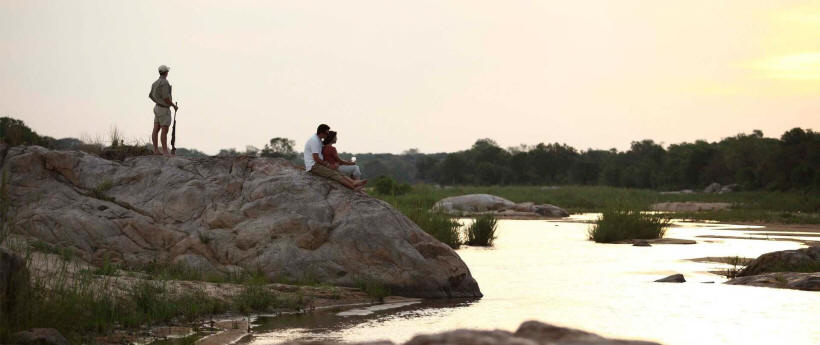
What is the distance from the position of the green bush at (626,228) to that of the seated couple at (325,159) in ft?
44.2

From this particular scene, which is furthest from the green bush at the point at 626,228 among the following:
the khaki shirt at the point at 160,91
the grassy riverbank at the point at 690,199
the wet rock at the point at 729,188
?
the wet rock at the point at 729,188

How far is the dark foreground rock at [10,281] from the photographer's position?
8.49 meters

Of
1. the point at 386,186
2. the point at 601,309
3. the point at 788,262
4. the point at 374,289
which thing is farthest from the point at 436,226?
the point at 386,186

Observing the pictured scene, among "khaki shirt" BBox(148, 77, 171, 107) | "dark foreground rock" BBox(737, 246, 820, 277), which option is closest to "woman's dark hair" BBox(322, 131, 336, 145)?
"khaki shirt" BBox(148, 77, 171, 107)

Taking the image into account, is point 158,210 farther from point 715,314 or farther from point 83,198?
point 715,314

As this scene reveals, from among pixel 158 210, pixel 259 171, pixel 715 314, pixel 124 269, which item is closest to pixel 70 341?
pixel 124 269

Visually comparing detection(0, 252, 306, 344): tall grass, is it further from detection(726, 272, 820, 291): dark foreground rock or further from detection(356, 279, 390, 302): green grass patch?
detection(726, 272, 820, 291): dark foreground rock

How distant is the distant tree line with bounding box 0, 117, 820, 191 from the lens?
5422 centimetres

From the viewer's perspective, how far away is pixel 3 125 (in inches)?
755

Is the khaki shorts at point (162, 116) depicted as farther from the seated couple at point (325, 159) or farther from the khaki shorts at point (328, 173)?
the khaki shorts at point (328, 173)

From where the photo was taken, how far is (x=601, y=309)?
13.4 meters

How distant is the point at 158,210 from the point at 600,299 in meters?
7.12

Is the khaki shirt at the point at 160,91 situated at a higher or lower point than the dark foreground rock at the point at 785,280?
higher

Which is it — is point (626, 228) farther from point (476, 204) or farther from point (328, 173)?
point (476, 204)
